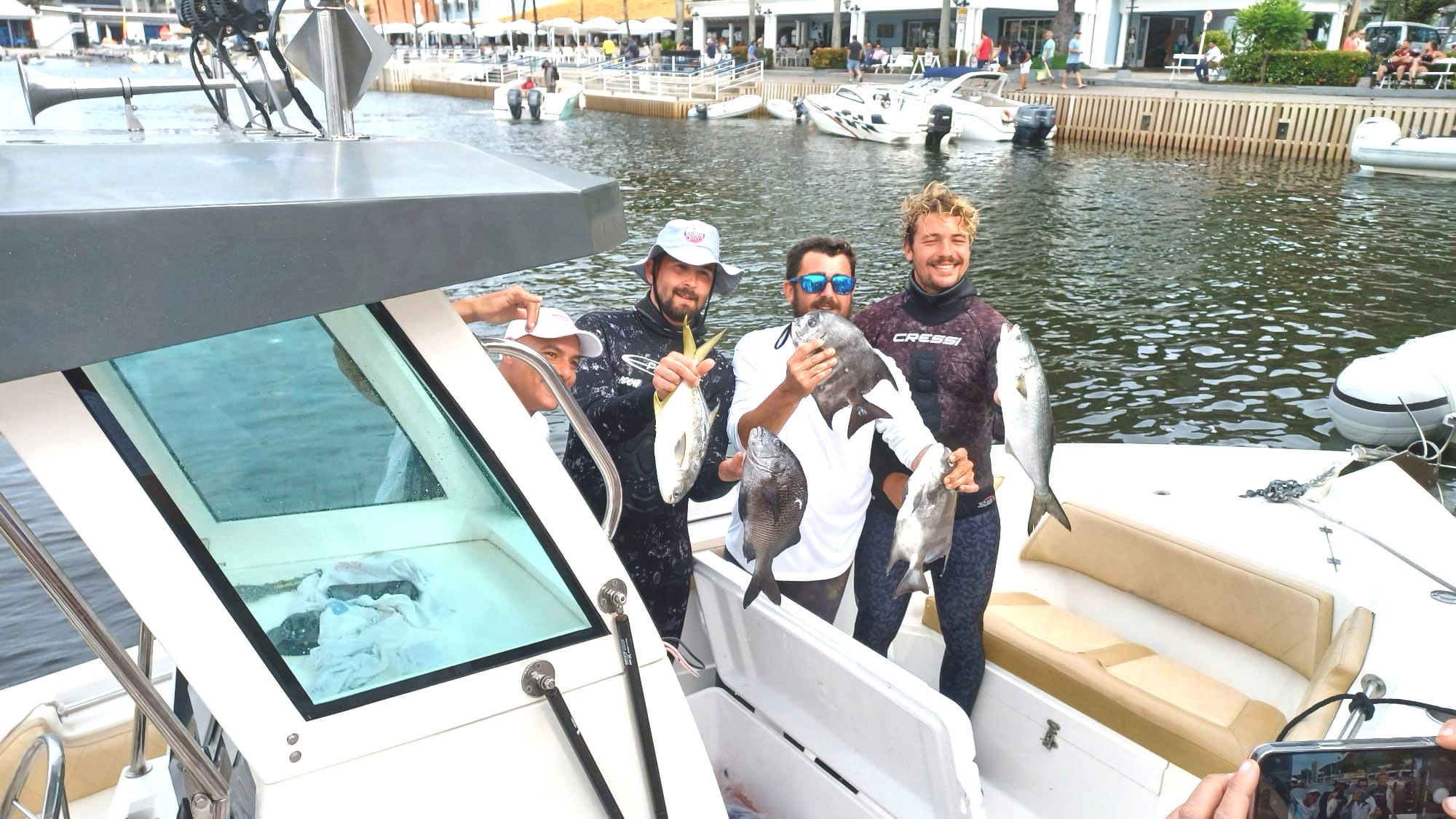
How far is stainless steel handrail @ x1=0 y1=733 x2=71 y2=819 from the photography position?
1.80 m

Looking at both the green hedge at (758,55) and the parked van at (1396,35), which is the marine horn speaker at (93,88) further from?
the green hedge at (758,55)

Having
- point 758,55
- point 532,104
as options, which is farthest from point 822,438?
point 758,55

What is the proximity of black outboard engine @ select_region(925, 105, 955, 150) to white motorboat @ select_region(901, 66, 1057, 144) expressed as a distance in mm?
249

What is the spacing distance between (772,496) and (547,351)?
805 millimetres

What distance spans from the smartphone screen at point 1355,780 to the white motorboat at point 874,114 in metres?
28.8

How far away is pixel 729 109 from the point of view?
3700 cm

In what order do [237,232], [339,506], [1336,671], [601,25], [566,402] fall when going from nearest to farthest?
1. [237,232]
2. [339,506]
3. [566,402]
4. [1336,671]
5. [601,25]

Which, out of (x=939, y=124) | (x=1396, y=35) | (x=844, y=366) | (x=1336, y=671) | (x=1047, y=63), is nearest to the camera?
(x=844, y=366)

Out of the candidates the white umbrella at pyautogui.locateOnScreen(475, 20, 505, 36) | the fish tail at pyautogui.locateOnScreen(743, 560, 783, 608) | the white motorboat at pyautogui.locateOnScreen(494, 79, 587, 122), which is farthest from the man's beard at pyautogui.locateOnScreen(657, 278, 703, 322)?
the white umbrella at pyautogui.locateOnScreen(475, 20, 505, 36)

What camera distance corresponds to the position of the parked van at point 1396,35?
3036 centimetres

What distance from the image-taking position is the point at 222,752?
1825 mm

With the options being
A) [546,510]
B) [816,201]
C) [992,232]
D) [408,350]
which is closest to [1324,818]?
[546,510]

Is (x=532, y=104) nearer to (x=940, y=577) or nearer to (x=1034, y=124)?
(x=1034, y=124)

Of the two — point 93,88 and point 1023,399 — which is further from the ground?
point 93,88
